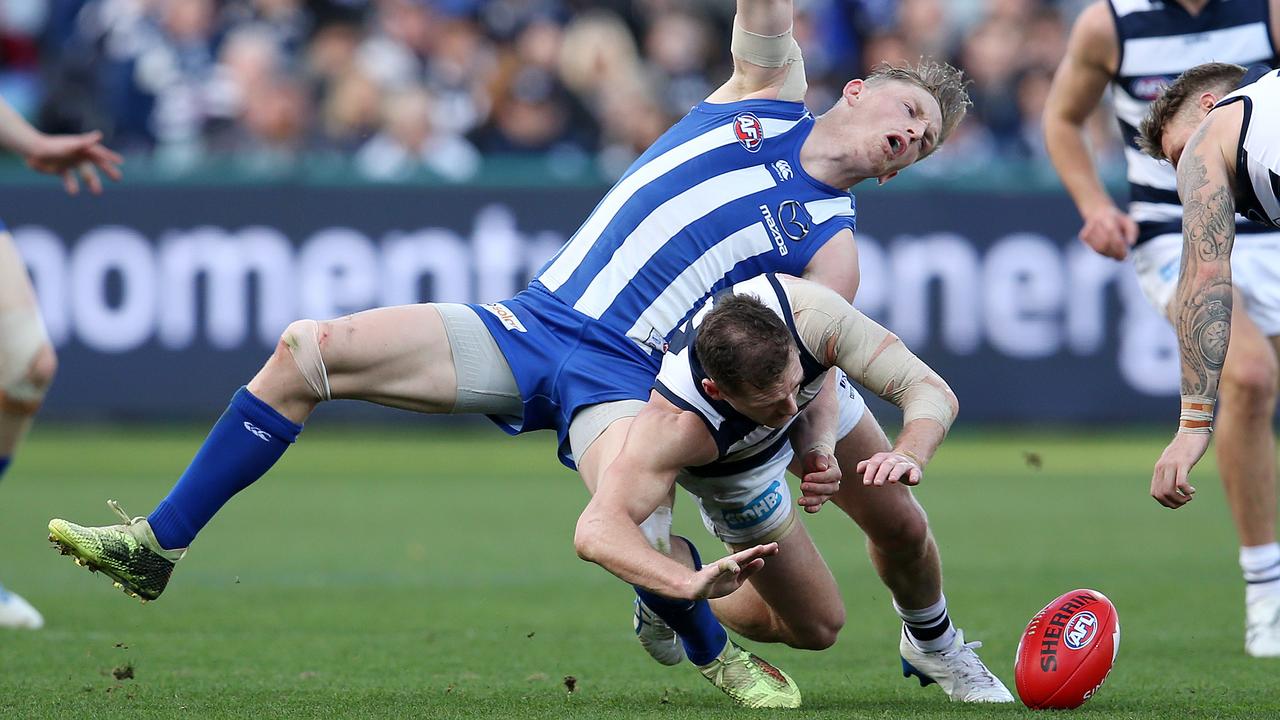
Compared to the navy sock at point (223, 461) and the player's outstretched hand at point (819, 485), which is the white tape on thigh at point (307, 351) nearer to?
the navy sock at point (223, 461)

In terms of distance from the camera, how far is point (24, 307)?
6695 millimetres

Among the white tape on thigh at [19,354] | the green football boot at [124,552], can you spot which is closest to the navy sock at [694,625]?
the green football boot at [124,552]

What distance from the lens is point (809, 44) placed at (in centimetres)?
1588

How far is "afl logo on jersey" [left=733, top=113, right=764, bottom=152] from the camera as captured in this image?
207 inches

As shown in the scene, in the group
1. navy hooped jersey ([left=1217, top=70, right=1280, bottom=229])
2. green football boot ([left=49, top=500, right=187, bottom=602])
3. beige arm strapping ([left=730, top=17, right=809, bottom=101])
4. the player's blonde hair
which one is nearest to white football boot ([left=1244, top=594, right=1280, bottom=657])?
navy hooped jersey ([left=1217, top=70, right=1280, bottom=229])

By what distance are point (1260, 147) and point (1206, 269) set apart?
0.33 meters

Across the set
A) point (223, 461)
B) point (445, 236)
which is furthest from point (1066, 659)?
point (445, 236)

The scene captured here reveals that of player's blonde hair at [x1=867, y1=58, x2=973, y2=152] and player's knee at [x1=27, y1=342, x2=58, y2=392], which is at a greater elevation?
player's blonde hair at [x1=867, y1=58, x2=973, y2=152]

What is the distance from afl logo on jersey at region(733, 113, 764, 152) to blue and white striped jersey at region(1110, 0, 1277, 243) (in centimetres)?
195

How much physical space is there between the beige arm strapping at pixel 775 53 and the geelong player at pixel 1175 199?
1569mm

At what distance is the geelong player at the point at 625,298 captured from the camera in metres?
4.85

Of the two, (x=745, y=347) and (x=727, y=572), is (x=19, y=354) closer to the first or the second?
(x=745, y=347)

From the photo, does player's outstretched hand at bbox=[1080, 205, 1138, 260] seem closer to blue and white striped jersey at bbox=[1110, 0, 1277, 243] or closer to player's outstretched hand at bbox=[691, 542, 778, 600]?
blue and white striped jersey at bbox=[1110, 0, 1277, 243]

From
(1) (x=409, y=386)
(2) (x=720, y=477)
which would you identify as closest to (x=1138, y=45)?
(2) (x=720, y=477)
